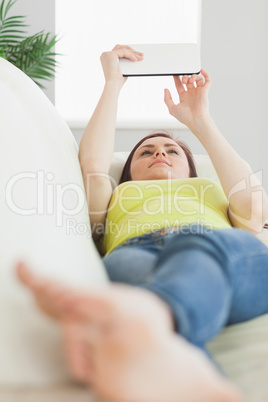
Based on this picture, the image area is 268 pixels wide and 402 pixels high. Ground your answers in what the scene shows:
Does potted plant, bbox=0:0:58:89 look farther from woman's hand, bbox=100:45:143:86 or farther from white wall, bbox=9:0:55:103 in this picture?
woman's hand, bbox=100:45:143:86

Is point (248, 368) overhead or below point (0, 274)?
below

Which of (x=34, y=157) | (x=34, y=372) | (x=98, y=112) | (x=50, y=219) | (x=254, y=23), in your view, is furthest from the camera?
(x=254, y=23)

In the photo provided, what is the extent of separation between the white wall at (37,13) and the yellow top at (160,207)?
271 centimetres

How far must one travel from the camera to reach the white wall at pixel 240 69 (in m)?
3.86

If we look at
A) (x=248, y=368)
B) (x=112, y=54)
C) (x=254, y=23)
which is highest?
(x=254, y=23)

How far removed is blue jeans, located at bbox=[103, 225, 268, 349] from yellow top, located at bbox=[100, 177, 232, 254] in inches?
4.3

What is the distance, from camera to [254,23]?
12.7 ft

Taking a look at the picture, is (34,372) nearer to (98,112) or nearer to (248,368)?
(248,368)

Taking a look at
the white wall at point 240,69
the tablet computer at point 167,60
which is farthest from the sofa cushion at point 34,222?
the white wall at point 240,69

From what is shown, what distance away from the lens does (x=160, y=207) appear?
1312 mm

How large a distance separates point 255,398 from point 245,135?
11.3 feet

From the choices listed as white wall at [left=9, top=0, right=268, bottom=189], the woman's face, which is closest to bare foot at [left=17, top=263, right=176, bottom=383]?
the woman's face

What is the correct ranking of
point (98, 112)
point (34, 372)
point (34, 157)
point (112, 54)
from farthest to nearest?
point (112, 54) → point (98, 112) → point (34, 157) → point (34, 372)

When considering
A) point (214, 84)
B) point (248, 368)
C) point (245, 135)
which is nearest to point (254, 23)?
point (214, 84)
